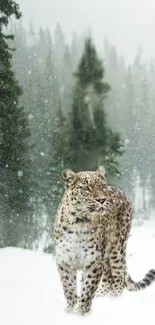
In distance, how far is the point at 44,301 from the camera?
8.30m

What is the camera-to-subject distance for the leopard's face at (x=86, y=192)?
253 inches

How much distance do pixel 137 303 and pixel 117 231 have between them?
1.06 meters

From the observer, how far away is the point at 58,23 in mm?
105188

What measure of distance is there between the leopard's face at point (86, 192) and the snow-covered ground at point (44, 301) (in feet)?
4.53

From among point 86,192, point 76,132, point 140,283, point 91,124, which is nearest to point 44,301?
point 140,283

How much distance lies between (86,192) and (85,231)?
757 millimetres

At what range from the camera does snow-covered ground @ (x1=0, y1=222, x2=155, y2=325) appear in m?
7.10

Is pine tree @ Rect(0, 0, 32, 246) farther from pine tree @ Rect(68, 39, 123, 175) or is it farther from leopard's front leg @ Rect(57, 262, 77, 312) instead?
leopard's front leg @ Rect(57, 262, 77, 312)

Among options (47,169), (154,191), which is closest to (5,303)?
(47,169)

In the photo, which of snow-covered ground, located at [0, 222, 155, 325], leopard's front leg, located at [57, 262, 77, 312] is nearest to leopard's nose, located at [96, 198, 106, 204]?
leopard's front leg, located at [57, 262, 77, 312]

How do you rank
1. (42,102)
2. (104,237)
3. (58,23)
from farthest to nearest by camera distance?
(58,23) → (42,102) → (104,237)

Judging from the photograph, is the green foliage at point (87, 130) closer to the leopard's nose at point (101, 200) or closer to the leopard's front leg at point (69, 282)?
the leopard's front leg at point (69, 282)

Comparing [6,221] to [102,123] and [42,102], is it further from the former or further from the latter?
[42,102]

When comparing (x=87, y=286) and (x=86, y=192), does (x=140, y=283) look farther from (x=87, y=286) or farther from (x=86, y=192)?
(x=86, y=192)
